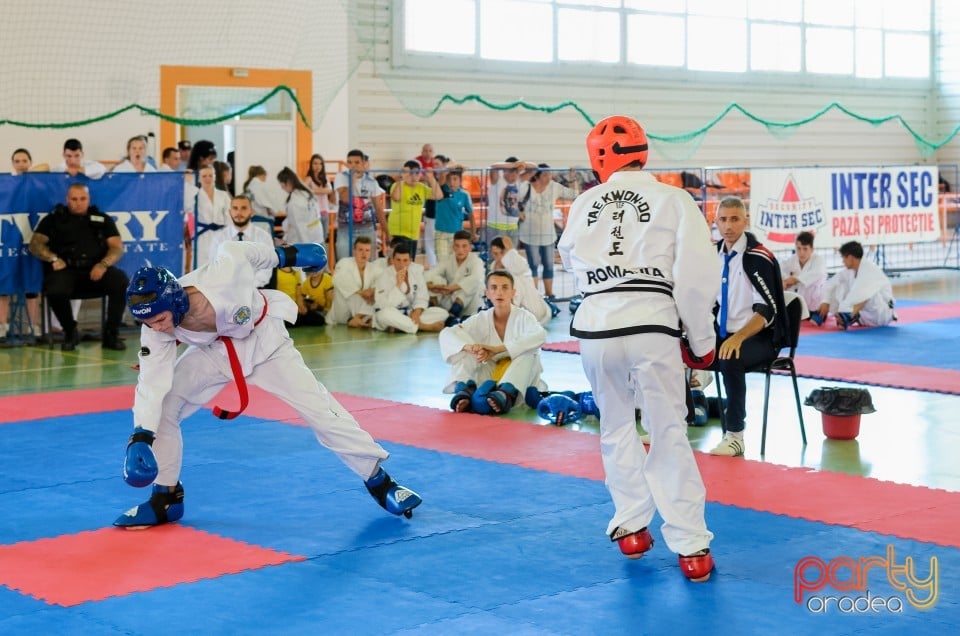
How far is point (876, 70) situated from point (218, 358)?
23.3 m

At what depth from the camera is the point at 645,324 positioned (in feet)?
15.7

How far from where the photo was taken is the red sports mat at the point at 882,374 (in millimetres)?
9283

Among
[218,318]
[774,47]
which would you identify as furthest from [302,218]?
[774,47]

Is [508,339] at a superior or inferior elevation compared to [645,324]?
inferior

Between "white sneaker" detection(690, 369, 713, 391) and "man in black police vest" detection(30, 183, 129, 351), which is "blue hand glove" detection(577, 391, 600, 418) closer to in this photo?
"white sneaker" detection(690, 369, 713, 391)

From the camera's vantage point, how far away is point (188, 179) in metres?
13.1

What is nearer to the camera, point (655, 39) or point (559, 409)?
point (559, 409)

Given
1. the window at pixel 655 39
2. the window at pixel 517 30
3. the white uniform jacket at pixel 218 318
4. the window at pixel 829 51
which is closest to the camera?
the white uniform jacket at pixel 218 318

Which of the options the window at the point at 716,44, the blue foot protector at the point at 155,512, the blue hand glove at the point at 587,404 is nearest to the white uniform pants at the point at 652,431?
the blue foot protector at the point at 155,512

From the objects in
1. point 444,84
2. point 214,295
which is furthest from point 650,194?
point 444,84

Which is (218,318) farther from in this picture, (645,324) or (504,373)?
(504,373)

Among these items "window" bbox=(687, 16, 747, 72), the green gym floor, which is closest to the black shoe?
the green gym floor

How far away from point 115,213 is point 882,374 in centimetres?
741

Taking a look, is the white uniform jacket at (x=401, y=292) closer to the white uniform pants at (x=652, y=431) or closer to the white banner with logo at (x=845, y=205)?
the white banner with logo at (x=845, y=205)
